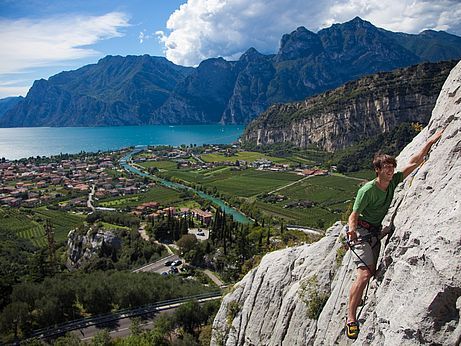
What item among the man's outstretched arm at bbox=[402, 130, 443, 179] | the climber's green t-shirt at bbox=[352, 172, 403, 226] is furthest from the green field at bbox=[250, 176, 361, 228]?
the climber's green t-shirt at bbox=[352, 172, 403, 226]

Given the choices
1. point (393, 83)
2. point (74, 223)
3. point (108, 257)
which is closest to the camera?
point (108, 257)

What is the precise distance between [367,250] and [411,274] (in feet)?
4.30

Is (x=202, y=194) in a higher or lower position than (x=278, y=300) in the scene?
lower

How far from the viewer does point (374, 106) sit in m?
168

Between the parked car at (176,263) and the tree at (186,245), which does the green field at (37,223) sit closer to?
the tree at (186,245)

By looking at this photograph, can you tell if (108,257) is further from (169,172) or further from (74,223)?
(169,172)

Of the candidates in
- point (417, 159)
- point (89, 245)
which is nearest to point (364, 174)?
point (89, 245)

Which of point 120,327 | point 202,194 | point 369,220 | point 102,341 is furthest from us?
point 202,194

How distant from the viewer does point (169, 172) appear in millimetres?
148750

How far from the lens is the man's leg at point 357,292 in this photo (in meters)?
7.38

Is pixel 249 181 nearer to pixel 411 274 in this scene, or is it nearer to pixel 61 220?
pixel 61 220

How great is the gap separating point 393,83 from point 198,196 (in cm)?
10746

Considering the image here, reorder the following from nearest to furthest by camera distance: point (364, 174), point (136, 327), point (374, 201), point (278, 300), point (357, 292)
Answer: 1. point (357, 292)
2. point (374, 201)
3. point (278, 300)
4. point (136, 327)
5. point (364, 174)

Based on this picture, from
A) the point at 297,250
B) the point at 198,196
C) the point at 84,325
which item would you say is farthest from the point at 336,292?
the point at 198,196
